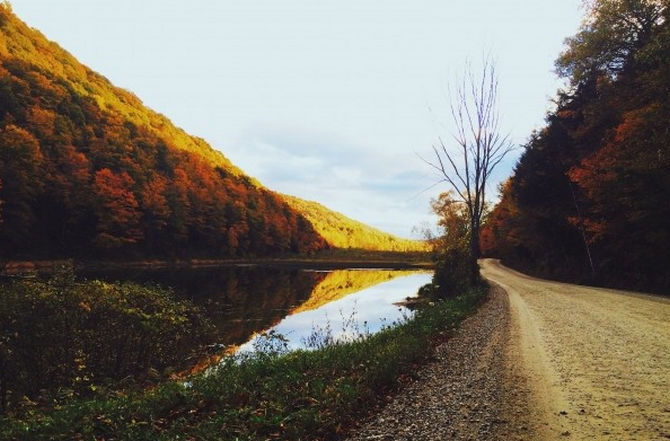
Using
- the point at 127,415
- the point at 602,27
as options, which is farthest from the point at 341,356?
the point at 602,27

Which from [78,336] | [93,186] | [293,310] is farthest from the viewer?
[93,186]

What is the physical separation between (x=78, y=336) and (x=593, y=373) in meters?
12.6

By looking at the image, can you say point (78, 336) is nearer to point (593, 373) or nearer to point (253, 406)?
point (253, 406)

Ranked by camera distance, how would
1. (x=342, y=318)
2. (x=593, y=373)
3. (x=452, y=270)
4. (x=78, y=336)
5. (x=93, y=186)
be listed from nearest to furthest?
(x=593, y=373) < (x=78, y=336) < (x=342, y=318) < (x=452, y=270) < (x=93, y=186)

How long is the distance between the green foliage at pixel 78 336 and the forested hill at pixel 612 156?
73.8 feet

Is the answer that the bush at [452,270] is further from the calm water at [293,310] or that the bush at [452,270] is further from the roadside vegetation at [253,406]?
the roadside vegetation at [253,406]

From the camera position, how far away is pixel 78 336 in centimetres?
1123

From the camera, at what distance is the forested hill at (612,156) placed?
19719mm

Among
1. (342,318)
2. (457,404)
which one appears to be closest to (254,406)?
(457,404)

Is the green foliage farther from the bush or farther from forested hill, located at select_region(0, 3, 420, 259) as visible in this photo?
forested hill, located at select_region(0, 3, 420, 259)

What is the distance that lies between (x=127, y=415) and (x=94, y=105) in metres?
101

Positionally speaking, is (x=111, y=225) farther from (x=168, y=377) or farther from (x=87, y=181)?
(x=168, y=377)

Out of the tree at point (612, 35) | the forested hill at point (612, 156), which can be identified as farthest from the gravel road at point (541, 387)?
the tree at point (612, 35)

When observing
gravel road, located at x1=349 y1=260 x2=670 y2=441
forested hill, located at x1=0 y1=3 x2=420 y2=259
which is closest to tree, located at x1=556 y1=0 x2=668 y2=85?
gravel road, located at x1=349 y1=260 x2=670 y2=441
